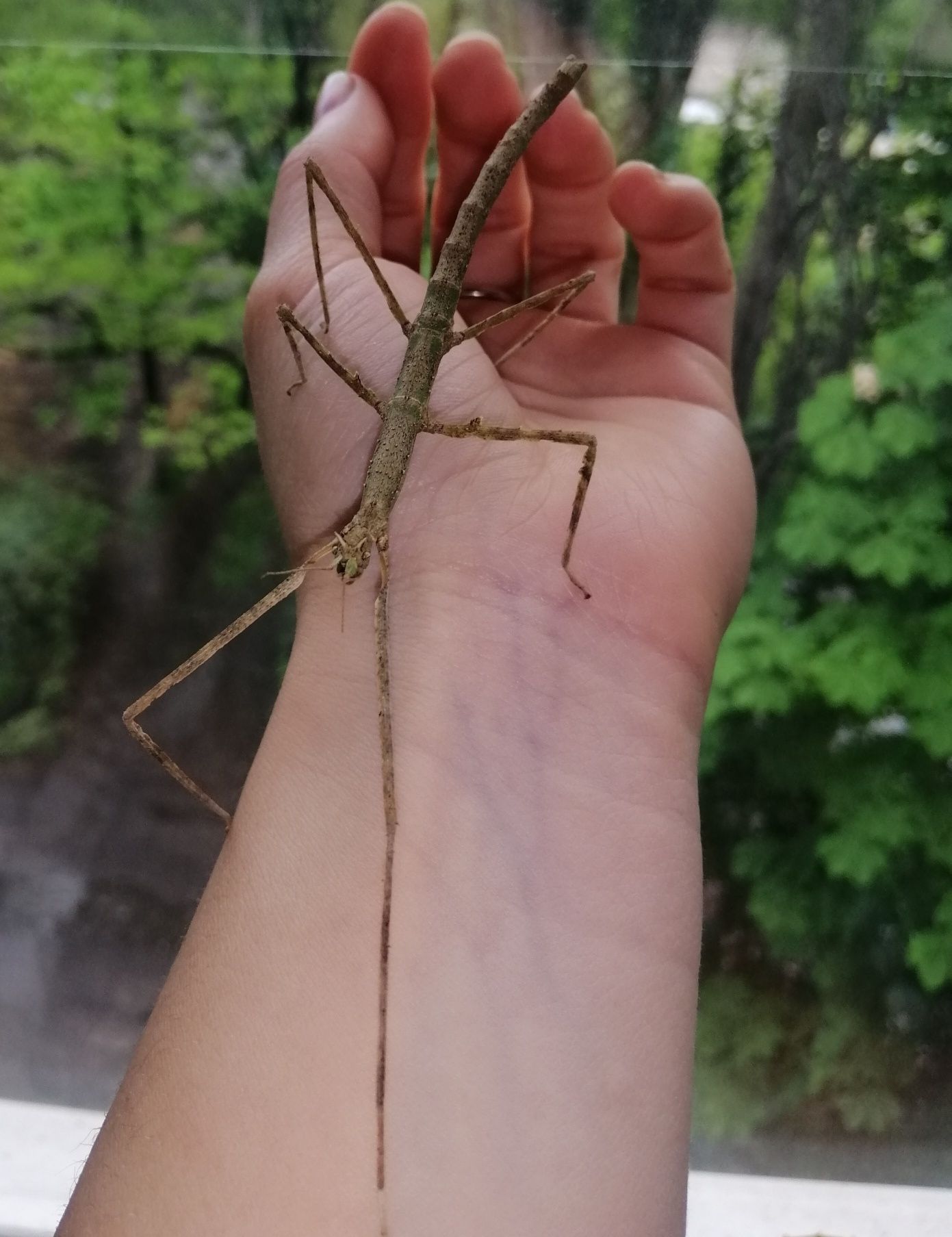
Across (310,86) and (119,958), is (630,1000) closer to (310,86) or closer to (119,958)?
(119,958)

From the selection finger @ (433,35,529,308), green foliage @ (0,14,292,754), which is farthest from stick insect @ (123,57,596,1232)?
green foliage @ (0,14,292,754)

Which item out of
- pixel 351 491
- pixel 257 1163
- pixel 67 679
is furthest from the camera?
pixel 67 679

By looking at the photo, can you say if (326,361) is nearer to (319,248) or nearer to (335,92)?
(319,248)

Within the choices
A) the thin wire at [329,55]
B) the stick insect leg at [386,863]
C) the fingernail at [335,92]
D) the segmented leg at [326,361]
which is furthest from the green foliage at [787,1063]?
the thin wire at [329,55]

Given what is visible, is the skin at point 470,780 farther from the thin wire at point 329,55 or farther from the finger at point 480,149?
the thin wire at point 329,55

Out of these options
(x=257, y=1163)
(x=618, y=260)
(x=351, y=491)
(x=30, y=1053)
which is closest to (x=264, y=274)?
(x=351, y=491)

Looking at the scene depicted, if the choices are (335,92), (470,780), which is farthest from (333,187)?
(470,780)
